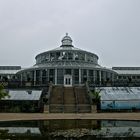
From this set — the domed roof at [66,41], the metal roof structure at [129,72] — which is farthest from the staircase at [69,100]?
the metal roof structure at [129,72]

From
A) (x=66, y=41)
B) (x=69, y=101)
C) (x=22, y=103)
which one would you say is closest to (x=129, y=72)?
(x=66, y=41)

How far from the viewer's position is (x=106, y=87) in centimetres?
4941

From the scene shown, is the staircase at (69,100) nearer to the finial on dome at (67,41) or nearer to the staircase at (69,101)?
the staircase at (69,101)

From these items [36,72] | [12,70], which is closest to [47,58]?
[36,72]

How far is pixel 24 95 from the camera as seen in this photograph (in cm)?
4375

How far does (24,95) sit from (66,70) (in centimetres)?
1485

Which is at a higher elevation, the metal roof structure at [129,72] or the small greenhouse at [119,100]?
the metal roof structure at [129,72]

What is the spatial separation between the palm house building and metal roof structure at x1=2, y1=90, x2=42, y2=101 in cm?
736

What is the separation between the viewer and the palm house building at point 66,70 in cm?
5709

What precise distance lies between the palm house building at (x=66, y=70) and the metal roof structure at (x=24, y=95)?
7.36 m

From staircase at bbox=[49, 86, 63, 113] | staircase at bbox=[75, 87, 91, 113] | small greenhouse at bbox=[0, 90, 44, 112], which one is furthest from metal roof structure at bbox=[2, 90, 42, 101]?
staircase at bbox=[75, 87, 91, 113]

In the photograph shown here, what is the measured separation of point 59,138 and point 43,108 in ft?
79.2

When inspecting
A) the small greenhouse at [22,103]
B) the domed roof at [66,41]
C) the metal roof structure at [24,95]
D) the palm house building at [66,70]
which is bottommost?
the small greenhouse at [22,103]

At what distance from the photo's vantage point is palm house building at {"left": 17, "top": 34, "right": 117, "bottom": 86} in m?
57.1
